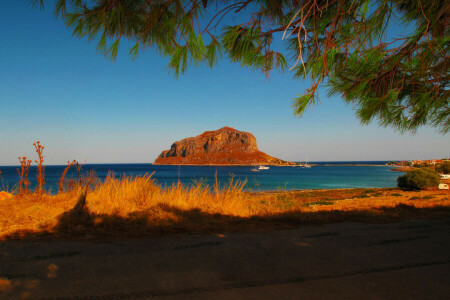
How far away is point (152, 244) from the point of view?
2.76 meters

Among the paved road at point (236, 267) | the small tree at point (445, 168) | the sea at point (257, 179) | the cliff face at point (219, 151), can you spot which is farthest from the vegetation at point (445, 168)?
the cliff face at point (219, 151)

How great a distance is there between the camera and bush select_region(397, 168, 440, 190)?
17641 millimetres

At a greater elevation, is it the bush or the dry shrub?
the dry shrub

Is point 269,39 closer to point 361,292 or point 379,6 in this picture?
point 379,6

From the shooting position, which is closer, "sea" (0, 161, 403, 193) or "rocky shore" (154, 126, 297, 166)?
"sea" (0, 161, 403, 193)

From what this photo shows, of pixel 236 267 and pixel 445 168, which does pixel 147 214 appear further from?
pixel 445 168

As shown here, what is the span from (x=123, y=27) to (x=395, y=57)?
11.5ft

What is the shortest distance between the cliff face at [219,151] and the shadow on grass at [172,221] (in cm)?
12812

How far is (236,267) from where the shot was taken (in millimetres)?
2080

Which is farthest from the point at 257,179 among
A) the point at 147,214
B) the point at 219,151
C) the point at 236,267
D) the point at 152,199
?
the point at 219,151

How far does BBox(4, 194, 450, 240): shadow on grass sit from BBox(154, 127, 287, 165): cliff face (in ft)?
420

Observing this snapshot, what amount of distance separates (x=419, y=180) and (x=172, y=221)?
20.1m

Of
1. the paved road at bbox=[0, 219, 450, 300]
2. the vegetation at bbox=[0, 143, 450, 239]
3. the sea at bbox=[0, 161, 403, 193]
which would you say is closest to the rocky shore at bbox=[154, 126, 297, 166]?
the sea at bbox=[0, 161, 403, 193]

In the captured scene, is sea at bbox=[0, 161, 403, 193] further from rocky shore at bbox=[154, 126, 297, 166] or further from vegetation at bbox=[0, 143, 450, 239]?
rocky shore at bbox=[154, 126, 297, 166]
